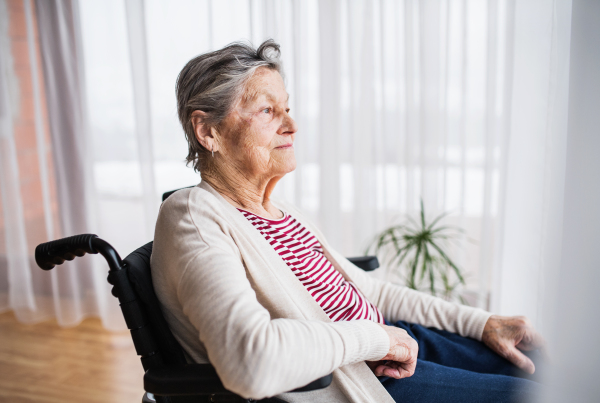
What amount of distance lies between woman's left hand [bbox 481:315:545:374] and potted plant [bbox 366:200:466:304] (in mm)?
697

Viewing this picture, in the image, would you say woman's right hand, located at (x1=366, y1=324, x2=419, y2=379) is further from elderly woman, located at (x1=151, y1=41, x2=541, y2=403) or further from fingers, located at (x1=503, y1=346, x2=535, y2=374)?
fingers, located at (x1=503, y1=346, x2=535, y2=374)

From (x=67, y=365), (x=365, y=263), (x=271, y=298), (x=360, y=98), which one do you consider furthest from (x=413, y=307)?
(x=67, y=365)

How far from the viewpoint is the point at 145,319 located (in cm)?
96

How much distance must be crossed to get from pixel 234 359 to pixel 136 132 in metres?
1.97

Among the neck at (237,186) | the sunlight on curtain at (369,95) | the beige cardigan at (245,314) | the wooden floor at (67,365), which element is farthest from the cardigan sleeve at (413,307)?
the wooden floor at (67,365)

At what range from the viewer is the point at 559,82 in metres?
0.59

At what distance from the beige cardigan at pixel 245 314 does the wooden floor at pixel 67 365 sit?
1243mm

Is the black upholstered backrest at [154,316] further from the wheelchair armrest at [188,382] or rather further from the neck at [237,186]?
the neck at [237,186]

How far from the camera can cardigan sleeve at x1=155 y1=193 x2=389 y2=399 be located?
785mm

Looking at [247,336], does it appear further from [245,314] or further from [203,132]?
[203,132]

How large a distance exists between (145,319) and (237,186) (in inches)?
16.1

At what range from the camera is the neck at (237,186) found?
117cm

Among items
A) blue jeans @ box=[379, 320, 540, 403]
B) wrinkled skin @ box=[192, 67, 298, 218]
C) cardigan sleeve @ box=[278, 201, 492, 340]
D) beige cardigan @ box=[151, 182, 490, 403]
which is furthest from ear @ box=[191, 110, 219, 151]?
blue jeans @ box=[379, 320, 540, 403]

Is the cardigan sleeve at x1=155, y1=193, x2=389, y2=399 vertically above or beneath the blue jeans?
above
